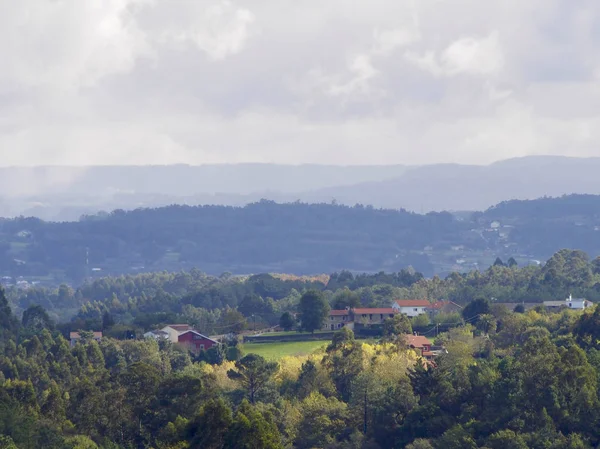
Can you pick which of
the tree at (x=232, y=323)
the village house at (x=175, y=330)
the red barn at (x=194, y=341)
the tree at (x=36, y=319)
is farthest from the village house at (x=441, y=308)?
the tree at (x=36, y=319)

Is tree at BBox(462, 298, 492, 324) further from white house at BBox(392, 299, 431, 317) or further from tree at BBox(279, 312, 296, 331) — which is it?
tree at BBox(279, 312, 296, 331)

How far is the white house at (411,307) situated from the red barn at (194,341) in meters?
16.3

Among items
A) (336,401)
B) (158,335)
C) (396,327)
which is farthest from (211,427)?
(158,335)

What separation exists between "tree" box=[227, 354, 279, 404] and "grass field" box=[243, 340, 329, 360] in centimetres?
1131

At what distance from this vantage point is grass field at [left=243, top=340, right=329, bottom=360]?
289 ft

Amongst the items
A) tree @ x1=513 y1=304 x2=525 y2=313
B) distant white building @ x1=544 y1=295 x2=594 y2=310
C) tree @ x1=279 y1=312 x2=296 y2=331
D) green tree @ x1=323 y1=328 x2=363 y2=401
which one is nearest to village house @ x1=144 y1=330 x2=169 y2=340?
tree @ x1=279 y1=312 x2=296 y2=331

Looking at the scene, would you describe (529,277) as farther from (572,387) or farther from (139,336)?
(572,387)

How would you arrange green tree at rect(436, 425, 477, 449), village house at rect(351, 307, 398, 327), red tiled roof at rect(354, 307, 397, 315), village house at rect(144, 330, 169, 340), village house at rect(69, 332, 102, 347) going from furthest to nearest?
1. red tiled roof at rect(354, 307, 397, 315)
2. village house at rect(351, 307, 398, 327)
3. village house at rect(144, 330, 169, 340)
4. village house at rect(69, 332, 102, 347)
5. green tree at rect(436, 425, 477, 449)

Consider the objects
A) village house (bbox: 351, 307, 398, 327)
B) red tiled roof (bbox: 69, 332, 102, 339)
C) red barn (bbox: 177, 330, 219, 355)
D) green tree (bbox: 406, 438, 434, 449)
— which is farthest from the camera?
village house (bbox: 351, 307, 398, 327)

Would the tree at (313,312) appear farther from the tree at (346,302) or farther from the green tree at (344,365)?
the green tree at (344,365)

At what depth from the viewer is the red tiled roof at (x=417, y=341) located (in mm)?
83188

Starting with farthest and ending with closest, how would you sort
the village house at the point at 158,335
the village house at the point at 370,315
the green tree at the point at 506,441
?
the village house at the point at 370,315, the village house at the point at 158,335, the green tree at the point at 506,441

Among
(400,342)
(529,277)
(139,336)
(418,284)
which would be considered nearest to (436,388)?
(400,342)

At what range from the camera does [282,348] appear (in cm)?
9175
